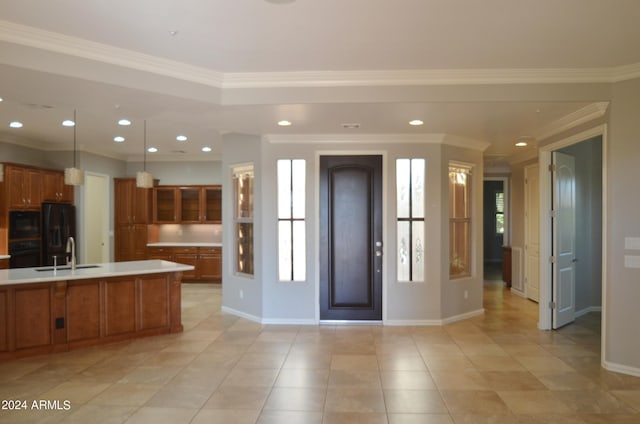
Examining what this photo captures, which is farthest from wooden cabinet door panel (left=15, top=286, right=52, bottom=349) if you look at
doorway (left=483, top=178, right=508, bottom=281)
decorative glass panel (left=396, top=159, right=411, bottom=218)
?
doorway (left=483, top=178, right=508, bottom=281)

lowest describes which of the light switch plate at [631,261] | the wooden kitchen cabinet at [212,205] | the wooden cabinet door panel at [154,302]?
the wooden cabinet door panel at [154,302]

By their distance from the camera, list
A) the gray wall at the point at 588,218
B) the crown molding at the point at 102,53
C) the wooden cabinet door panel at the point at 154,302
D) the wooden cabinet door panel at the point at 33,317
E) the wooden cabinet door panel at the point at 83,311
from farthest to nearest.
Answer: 1. the gray wall at the point at 588,218
2. the wooden cabinet door panel at the point at 154,302
3. the wooden cabinet door panel at the point at 83,311
4. the wooden cabinet door panel at the point at 33,317
5. the crown molding at the point at 102,53

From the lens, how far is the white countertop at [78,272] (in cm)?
450

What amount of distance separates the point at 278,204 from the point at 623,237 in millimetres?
3971

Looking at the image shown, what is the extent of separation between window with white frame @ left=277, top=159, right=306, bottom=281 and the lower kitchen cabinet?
3612mm

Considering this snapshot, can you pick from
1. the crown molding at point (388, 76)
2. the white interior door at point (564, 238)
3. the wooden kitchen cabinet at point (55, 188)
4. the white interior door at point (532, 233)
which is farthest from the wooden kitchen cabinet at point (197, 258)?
the white interior door at point (564, 238)

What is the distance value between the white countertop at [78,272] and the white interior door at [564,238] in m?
4.79

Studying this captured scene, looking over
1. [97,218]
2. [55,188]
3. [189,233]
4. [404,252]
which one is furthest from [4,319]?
[97,218]

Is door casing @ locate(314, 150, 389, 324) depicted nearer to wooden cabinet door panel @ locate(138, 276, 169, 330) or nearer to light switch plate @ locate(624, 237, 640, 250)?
wooden cabinet door panel @ locate(138, 276, 169, 330)

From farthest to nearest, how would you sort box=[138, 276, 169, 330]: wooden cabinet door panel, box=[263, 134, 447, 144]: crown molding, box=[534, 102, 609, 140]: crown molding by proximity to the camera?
1. box=[263, 134, 447, 144]: crown molding
2. box=[138, 276, 169, 330]: wooden cabinet door panel
3. box=[534, 102, 609, 140]: crown molding

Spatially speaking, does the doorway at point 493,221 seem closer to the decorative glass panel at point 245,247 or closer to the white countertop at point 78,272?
the decorative glass panel at point 245,247

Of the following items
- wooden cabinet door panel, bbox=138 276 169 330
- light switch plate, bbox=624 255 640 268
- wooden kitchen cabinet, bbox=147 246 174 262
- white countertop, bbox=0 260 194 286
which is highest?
light switch plate, bbox=624 255 640 268

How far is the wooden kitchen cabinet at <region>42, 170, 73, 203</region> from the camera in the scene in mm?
7562

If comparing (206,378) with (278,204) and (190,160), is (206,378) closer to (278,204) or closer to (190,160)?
(278,204)
